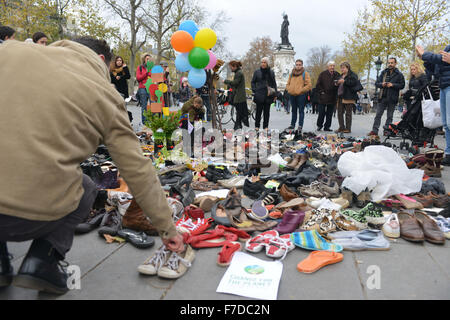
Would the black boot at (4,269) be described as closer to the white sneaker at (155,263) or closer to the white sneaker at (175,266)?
the white sneaker at (155,263)

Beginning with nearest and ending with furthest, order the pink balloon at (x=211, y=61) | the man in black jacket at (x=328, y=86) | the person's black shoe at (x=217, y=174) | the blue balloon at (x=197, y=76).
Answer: the person's black shoe at (x=217, y=174) < the blue balloon at (x=197, y=76) < the pink balloon at (x=211, y=61) < the man in black jacket at (x=328, y=86)

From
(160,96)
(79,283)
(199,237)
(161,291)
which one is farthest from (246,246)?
(160,96)

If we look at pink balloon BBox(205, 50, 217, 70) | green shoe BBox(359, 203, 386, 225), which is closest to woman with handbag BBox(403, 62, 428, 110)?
pink balloon BBox(205, 50, 217, 70)

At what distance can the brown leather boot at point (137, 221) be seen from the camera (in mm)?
2936

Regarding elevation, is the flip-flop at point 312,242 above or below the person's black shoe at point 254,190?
below

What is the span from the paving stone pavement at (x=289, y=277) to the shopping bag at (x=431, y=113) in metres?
4.67

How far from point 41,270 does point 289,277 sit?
158 centimetres

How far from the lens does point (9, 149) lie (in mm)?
1551

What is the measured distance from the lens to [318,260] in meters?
2.44

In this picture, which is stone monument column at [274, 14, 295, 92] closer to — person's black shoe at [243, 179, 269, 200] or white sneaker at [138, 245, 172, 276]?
person's black shoe at [243, 179, 269, 200]

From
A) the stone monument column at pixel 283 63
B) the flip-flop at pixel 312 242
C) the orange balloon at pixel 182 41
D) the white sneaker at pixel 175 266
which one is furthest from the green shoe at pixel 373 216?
the stone monument column at pixel 283 63

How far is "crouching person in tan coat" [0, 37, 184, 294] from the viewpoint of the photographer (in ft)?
5.13
